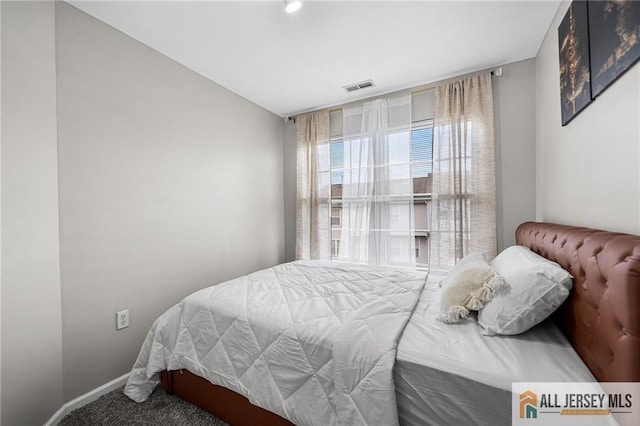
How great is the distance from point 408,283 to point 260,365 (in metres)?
1.19

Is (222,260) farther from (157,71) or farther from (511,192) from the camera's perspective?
(511,192)

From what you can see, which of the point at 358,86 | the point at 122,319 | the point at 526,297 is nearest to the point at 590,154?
the point at 526,297

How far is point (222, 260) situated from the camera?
267 cm

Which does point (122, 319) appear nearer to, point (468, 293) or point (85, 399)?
point (85, 399)

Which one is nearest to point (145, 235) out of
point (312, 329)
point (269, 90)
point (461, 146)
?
point (312, 329)

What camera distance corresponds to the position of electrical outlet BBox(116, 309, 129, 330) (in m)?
1.82

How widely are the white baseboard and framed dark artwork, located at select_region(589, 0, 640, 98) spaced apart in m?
3.32

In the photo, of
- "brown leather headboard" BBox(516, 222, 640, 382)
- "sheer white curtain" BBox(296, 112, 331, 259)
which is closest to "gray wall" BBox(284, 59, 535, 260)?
"brown leather headboard" BBox(516, 222, 640, 382)

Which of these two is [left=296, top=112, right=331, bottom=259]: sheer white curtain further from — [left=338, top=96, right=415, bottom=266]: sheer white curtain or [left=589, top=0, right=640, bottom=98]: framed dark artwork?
[left=589, top=0, right=640, bottom=98]: framed dark artwork

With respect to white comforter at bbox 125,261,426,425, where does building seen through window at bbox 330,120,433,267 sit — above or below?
above

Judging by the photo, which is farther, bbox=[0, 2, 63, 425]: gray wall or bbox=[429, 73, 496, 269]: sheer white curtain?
bbox=[429, 73, 496, 269]: sheer white curtain

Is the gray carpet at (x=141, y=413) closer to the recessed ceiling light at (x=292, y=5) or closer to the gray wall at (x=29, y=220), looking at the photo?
the gray wall at (x=29, y=220)

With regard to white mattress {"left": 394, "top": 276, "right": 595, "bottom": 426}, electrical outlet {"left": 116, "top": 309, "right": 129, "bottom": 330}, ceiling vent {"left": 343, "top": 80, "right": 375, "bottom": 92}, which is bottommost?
electrical outlet {"left": 116, "top": 309, "right": 129, "bottom": 330}

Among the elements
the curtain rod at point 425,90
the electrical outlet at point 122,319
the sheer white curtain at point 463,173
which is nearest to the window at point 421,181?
the sheer white curtain at point 463,173
